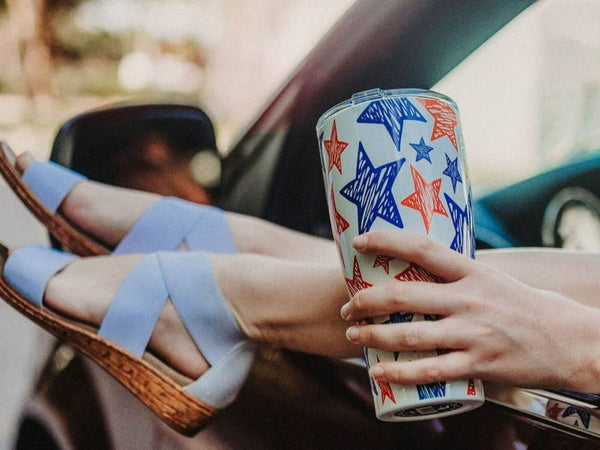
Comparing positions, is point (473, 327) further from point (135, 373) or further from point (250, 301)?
point (135, 373)

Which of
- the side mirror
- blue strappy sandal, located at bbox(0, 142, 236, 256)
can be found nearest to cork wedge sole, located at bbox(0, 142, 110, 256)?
blue strappy sandal, located at bbox(0, 142, 236, 256)

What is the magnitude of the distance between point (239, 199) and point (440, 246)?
3.10 ft

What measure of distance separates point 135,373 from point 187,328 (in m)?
0.10

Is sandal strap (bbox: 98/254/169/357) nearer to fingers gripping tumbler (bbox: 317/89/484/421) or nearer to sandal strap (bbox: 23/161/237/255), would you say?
sandal strap (bbox: 23/161/237/255)

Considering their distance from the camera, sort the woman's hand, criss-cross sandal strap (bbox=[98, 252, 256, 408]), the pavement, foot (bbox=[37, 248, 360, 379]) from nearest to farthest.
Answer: the woman's hand → foot (bbox=[37, 248, 360, 379]) → criss-cross sandal strap (bbox=[98, 252, 256, 408]) → the pavement

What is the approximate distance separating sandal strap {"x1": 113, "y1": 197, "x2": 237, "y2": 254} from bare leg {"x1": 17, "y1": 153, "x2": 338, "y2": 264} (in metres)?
0.02

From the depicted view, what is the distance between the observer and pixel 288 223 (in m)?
1.45

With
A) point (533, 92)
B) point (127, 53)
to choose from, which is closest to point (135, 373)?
point (533, 92)

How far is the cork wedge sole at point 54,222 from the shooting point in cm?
118

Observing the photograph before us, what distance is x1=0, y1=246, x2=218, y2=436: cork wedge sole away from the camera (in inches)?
34.3

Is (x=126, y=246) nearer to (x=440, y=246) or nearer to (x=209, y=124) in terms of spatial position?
(x=209, y=124)

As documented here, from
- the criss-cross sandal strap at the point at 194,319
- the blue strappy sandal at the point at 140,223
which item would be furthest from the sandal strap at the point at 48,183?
the criss-cross sandal strap at the point at 194,319

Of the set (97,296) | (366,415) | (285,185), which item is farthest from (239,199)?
(366,415)

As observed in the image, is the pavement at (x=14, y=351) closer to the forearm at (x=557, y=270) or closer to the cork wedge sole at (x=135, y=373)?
the cork wedge sole at (x=135, y=373)
